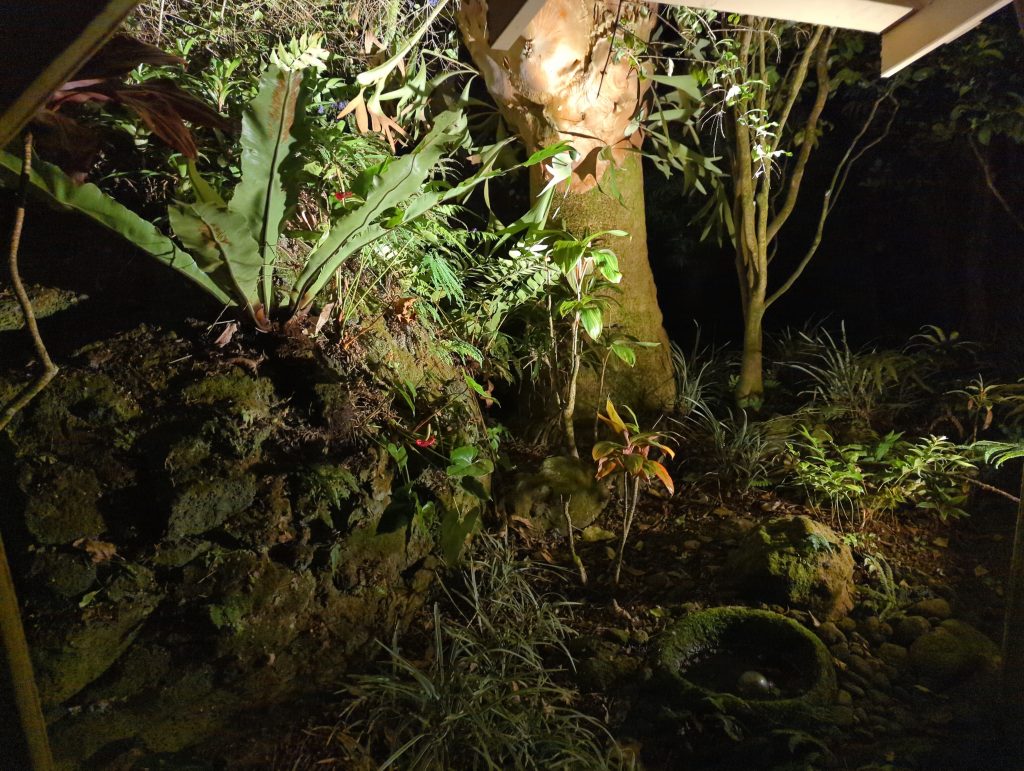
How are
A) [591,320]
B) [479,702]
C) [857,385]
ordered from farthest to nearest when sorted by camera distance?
[857,385]
[591,320]
[479,702]

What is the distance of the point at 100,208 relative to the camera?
1.91 meters

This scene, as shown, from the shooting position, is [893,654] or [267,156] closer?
[267,156]

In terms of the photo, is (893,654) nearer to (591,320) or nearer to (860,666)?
(860,666)

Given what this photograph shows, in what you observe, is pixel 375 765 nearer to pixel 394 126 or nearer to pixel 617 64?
pixel 394 126

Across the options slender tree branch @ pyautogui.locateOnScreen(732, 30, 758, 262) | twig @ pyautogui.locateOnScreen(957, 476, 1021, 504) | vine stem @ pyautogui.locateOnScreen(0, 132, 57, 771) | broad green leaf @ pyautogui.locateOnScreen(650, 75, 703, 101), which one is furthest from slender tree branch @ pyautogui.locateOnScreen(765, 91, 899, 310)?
vine stem @ pyautogui.locateOnScreen(0, 132, 57, 771)

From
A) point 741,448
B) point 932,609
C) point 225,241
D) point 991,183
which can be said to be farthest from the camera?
point 991,183

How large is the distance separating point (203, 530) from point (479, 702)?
3.13 feet

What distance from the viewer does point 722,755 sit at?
72.2 inches

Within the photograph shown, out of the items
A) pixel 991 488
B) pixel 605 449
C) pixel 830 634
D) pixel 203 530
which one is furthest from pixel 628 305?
pixel 203 530

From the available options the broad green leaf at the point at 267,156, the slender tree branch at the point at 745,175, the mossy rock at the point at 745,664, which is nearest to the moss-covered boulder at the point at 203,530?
the broad green leaf at the point at 267,156

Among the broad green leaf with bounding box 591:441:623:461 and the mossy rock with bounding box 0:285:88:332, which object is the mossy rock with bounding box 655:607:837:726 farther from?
the mossy rock with bounding box 0:285:88:332

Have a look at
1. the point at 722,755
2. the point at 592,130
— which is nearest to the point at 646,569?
the point at 722,755

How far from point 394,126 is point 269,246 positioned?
1.18m

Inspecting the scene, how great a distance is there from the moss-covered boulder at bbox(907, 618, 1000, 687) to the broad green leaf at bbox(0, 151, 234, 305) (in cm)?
269
